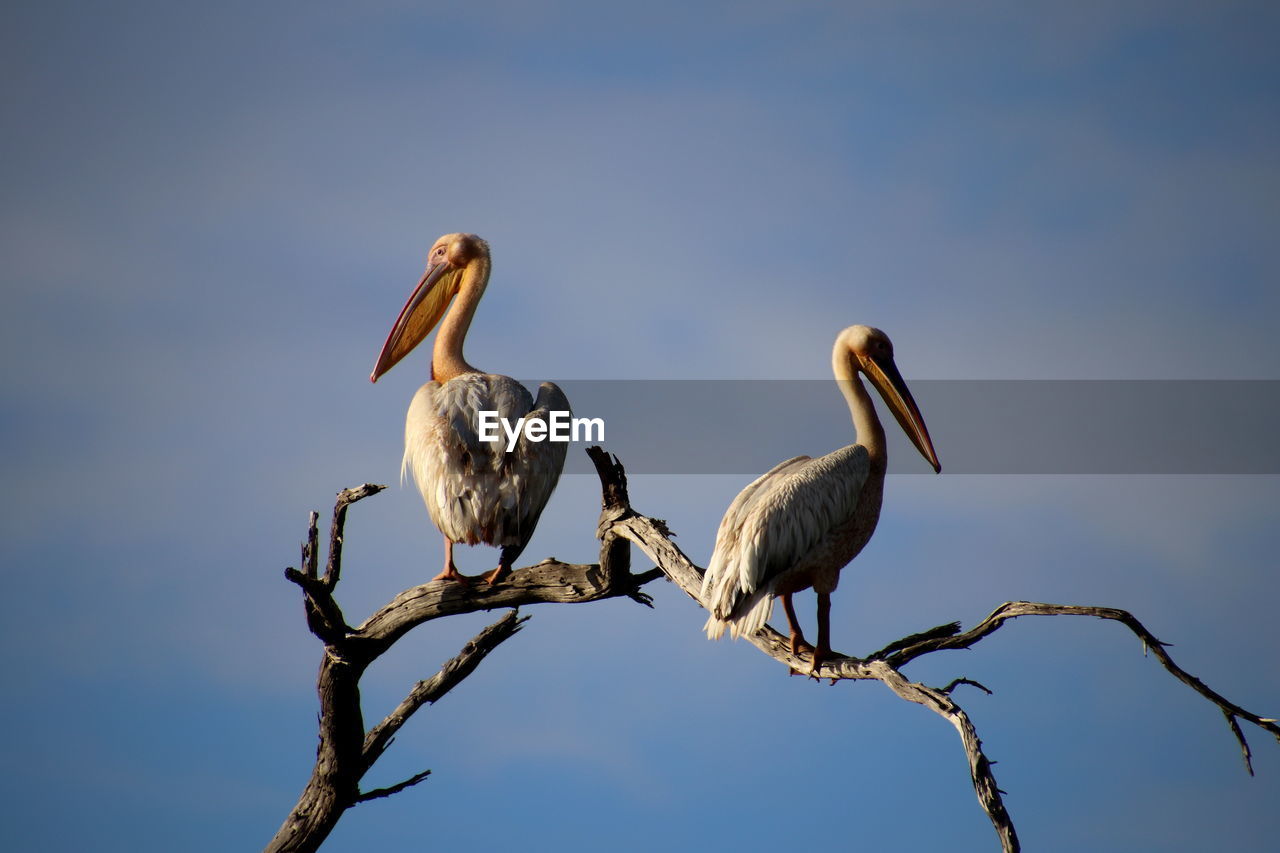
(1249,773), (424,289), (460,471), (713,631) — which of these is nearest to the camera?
(1249,773)

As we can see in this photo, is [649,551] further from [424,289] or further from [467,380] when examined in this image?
[424,289]

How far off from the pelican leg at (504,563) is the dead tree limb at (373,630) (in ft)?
0.15

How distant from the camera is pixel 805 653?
22.7ft

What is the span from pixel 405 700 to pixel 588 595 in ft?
5.26

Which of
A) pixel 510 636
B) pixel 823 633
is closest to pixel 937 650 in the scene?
pixel 823 633

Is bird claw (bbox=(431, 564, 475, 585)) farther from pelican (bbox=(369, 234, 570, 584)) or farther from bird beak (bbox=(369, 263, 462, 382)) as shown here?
bird beak (bbox=(369, 263, 462, 382))

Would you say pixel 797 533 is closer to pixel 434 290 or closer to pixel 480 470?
pixel 480 470

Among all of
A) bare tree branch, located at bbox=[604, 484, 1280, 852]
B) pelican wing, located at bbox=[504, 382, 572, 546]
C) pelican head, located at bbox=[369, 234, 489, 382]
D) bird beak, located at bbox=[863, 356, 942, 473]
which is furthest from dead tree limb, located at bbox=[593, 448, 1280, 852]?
pelican head, located at bbox=[369, 234, 489, 382]

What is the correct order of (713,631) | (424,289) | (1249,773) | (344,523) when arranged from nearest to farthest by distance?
(1249,773) < (713,631) < (344,523) < (424,289)

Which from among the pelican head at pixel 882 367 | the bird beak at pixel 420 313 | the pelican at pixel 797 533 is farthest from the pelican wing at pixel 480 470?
the bird beak at pixel 420 313

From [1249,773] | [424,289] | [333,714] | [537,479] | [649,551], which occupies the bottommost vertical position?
[1249,773]

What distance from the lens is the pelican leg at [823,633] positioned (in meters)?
6.72

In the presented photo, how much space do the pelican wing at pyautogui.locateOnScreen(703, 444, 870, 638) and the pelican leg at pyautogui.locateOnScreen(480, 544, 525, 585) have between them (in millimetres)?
1383

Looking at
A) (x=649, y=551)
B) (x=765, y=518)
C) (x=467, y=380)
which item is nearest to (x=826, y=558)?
(x=765, y=518)
